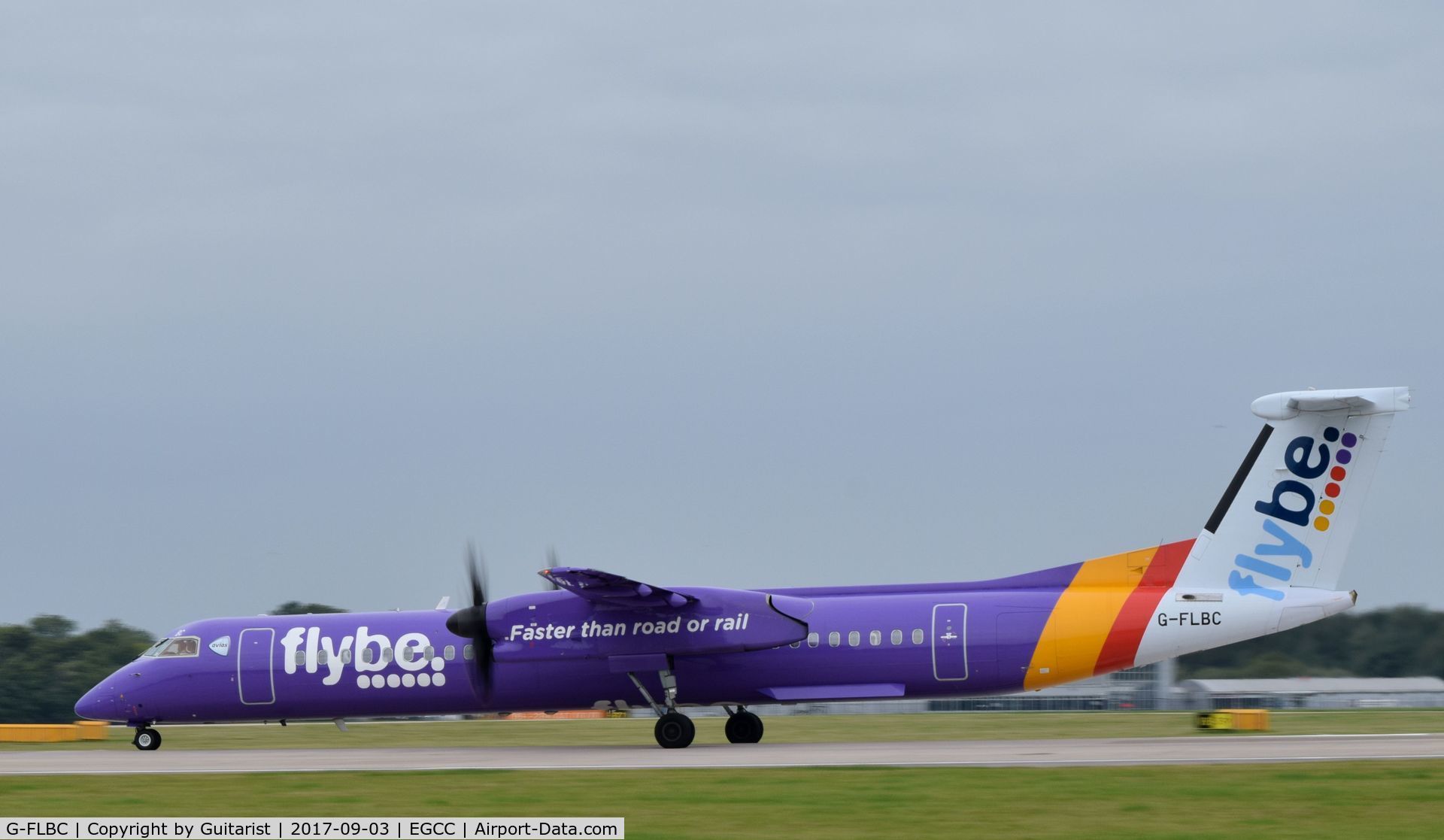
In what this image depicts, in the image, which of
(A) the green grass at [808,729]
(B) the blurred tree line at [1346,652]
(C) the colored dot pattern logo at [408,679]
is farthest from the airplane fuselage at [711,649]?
(B) the blurred tree line at [1346,652]

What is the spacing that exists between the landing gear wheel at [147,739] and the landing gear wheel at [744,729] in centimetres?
977

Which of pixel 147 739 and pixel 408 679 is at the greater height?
pixel 408 679

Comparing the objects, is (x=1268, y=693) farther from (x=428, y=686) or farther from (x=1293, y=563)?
(x=428, y=686)

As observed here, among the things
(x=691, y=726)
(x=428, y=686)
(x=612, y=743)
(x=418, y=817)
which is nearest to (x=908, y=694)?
(x=691, y=726)

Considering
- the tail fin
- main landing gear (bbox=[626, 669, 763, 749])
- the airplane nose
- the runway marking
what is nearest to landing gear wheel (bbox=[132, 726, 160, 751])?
the airplane nose

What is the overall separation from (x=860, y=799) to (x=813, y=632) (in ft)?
25.5

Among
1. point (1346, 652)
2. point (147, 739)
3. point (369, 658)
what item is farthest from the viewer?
point (1346, 652)

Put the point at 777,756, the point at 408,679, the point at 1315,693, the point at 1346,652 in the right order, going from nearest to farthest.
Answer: the point at 777,756 → the point at 408,679 → the point at 1315,693 → the point at 1346,652

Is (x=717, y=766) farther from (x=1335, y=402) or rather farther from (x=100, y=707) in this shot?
(x=100, y=707)

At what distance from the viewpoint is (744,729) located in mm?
23922

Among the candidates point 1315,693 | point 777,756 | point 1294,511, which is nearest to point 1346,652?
point 1315,693

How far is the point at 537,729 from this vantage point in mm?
30500

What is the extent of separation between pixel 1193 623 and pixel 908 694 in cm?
427

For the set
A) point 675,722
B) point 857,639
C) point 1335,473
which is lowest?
point 675,722
